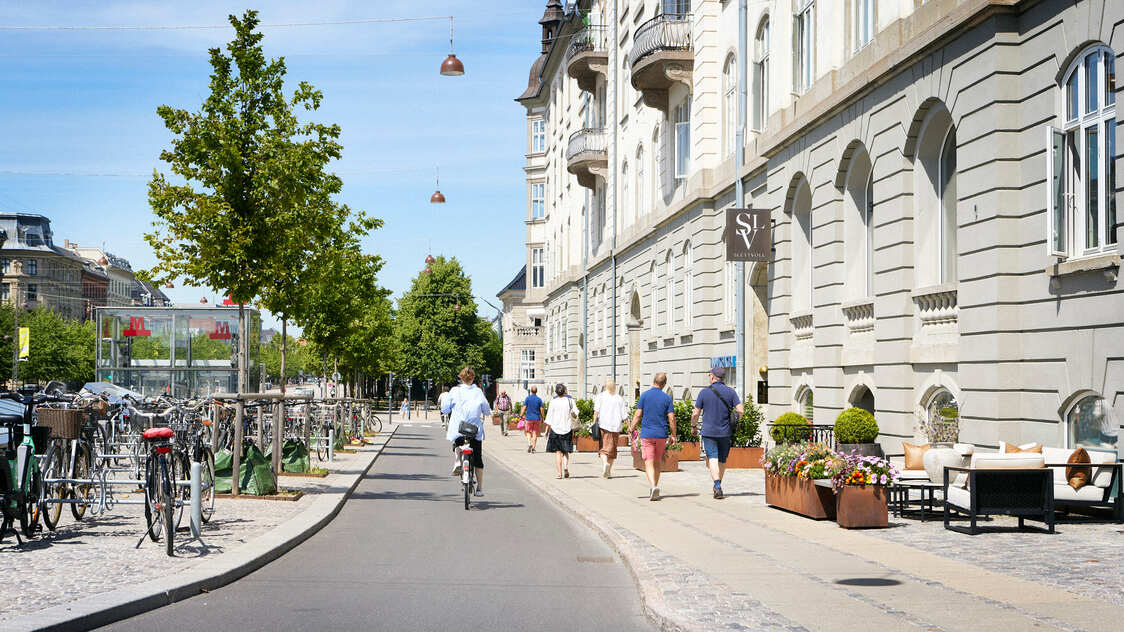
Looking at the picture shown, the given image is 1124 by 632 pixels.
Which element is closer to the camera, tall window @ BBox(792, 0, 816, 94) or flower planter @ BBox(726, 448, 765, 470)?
tall window @ BBox(792, 0, 816, 94)

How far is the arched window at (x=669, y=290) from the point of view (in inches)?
1405

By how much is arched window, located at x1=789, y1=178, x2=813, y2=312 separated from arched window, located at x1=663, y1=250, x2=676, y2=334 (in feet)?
34.7

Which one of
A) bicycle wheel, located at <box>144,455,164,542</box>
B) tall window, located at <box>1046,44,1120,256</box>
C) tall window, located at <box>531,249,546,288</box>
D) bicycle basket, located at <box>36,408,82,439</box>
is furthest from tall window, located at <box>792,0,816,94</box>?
tall window, located at <box>531,249,546,288</box>

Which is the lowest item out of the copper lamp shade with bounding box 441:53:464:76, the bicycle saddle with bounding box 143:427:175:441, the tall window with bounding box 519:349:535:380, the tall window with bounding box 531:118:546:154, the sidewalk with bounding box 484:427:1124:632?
the sidewalk with bounding box 484:427:1124:632

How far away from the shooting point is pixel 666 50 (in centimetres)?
3297

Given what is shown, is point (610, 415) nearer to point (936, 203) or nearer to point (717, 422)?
point (717, 422)

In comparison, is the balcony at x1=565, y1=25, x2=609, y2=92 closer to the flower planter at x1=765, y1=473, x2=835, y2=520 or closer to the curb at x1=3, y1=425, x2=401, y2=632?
the flower planter at x1=765, y1=473, x2=835, y2=520

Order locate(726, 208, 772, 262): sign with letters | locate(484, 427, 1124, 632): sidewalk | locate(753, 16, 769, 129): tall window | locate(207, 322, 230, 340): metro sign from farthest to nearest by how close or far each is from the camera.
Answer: locate(207, 322, 230, 340): metro sign
locate(753, 16, 769, 129): tall window
locate(726, 208, 772, 262): sign with letters
locate(484, 427, 1124, 632): sidewalk

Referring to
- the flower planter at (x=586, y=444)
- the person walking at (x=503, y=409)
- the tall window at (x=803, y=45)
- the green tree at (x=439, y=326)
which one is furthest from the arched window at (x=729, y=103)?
the green tree at (x=439, y=326)

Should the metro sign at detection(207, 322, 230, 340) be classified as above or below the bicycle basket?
above

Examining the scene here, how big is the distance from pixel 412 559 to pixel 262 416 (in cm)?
868

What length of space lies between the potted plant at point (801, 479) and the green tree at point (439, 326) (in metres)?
84.6

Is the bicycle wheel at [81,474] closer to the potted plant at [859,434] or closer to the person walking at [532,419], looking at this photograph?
the potted plant at [859,434]

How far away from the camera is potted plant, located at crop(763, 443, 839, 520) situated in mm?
13680
